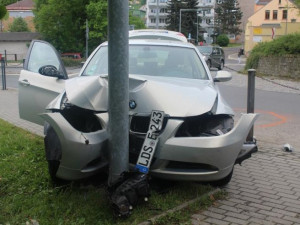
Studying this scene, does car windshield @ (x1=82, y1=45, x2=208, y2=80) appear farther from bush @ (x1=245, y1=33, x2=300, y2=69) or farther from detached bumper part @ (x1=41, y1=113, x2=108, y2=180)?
bush @ (x1=245, y1=33, x2=300, y2=69)

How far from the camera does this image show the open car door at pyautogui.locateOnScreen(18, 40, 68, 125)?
5.87 meters

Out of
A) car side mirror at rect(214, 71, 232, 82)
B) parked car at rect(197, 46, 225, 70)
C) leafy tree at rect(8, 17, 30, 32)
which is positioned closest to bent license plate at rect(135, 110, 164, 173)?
car side mirror at rect(214, 71, 232, 82)

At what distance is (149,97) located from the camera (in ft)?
14.0

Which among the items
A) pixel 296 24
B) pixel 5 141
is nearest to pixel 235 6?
pixel 296 24

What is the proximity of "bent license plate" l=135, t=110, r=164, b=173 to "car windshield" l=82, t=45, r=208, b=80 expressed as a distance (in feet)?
5.47

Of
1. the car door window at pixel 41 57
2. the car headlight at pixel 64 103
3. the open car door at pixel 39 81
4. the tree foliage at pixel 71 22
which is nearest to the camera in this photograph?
the car headlight at pixel 64 103

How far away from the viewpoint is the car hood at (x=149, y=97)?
4191 millimetres

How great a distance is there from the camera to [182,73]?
228 inches

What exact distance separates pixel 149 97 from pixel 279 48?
72.0 ft

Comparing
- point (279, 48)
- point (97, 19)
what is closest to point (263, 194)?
point (279, 48)

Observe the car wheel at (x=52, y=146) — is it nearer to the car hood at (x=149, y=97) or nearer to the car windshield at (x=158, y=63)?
the car hood at (x=149, y=97)

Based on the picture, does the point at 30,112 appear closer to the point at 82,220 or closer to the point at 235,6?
the point at 82,220

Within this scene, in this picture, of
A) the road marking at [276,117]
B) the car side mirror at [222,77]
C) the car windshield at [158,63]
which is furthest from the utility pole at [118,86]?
the road marking at [276,117]

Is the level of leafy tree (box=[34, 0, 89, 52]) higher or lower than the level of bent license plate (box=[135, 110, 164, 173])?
higher
